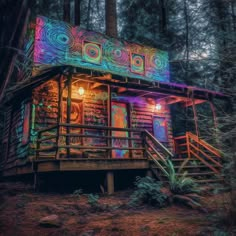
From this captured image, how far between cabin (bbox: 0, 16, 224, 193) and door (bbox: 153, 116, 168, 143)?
5 centimetres

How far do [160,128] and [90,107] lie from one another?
→ 4072 millimetres

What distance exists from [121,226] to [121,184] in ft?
15.3

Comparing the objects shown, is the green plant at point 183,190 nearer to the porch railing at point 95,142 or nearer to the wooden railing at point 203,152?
→ the porch railing at point 95,142

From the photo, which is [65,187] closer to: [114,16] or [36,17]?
[36,17]

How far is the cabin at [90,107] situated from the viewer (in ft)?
27.8

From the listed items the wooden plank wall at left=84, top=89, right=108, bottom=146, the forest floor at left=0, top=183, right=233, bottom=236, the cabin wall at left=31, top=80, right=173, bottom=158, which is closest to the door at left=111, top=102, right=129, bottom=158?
the cabin wall at left=31, top=80, right=173, bottom=158

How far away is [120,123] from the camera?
11.9 m

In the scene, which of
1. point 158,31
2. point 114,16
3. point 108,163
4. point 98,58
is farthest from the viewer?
point 158,31

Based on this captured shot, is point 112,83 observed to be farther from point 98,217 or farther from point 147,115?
point 98,217

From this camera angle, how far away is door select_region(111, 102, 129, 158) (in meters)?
11.6

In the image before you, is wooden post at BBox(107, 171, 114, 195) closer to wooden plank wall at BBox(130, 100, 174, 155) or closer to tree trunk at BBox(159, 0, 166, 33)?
wooden plank wall at BBox(130, 100, 174, 155)

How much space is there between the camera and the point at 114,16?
51.5 ft

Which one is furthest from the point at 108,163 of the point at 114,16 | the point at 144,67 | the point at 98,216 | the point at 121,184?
the point at 114,16

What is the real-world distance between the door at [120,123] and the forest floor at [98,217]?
13.9 ft
